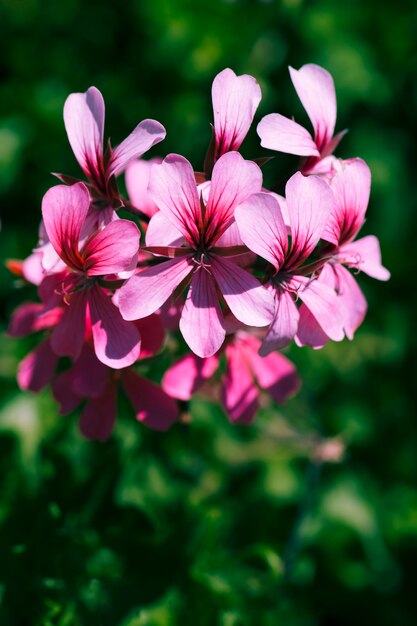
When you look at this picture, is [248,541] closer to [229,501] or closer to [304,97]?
[229,501]

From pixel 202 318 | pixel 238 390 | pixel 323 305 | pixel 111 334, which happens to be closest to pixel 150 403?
pixel 238 390

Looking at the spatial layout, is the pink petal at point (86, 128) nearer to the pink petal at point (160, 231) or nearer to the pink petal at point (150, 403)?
the pink petal at point (160, 231)

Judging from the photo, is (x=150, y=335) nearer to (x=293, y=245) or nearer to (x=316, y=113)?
(x=293, y=245)

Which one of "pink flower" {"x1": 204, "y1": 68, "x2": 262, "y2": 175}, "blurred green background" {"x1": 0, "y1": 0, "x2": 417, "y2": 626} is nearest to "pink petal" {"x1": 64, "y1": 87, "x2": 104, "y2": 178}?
"pink flower" {"x1": 204, "y1": 68, "x2": 262, "y2": 175}

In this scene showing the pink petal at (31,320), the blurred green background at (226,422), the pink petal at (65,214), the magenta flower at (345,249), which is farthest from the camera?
the blurred green background at (226,422)

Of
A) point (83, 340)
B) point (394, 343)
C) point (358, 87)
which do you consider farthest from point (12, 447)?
point (358, 87)

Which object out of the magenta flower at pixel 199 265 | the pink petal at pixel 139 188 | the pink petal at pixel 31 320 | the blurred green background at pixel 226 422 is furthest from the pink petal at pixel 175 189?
A: the blurred green background at pixel 226 422
